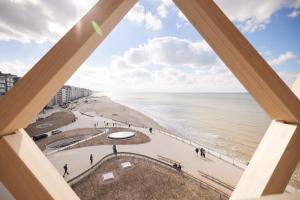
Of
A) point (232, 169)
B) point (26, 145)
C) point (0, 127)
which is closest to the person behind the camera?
point (0, 127)

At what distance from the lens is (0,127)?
63cm

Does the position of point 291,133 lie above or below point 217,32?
below

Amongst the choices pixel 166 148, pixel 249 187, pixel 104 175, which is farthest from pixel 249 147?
pixel 249 187

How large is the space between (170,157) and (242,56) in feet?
49.2

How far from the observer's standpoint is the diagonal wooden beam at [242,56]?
822 millimetres

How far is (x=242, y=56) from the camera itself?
82 cm

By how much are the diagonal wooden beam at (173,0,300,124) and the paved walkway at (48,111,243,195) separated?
11.3 metres

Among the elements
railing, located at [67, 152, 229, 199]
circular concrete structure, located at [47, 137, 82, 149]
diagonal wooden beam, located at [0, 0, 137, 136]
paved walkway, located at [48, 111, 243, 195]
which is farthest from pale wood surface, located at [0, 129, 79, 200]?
circular concrete structure, located at [47, 137, 82, 149]

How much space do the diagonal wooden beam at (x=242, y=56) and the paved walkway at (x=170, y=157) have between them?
11.3 m

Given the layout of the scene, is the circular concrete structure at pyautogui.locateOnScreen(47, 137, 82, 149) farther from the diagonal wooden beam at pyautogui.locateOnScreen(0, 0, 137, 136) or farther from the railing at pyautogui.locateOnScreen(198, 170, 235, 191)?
the diagonal wooden beam at pyautogui.locateOnScreen(0, 0, 137, 136)

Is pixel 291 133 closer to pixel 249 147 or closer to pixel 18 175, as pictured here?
pixel 18 175

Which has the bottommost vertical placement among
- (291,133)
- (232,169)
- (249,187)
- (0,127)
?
(232,169)

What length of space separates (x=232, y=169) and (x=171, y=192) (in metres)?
6.55

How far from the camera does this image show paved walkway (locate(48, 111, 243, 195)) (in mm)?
11791
